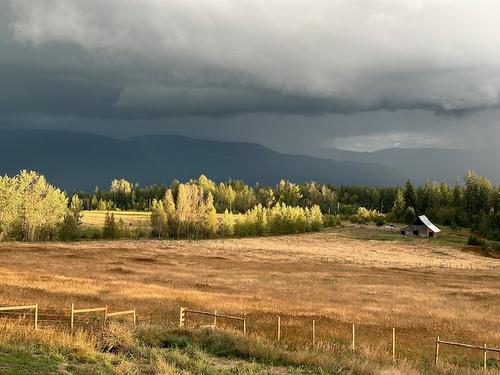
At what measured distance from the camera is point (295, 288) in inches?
2184

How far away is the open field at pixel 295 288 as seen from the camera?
3291 cm

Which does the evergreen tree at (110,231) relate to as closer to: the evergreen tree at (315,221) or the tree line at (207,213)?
the tree line at (207,213)

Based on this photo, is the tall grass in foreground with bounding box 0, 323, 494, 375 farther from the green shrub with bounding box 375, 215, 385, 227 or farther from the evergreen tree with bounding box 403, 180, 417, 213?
the evergreen tree with bounding box 403, 180, 417, 213

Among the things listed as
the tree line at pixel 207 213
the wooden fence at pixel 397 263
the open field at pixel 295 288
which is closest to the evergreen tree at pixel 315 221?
the tree line at pixel 207 213

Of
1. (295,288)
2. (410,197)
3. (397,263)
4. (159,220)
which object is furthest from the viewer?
(410,197)

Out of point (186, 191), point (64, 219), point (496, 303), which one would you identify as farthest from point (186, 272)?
point (186, 191)

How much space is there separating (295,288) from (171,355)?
37603 millimetres

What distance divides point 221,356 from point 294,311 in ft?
60.7

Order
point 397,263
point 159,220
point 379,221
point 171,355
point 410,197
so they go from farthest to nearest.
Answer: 1. point 410,197
2. point 379,221
3. point 159,220
4. point 397,263
5. point 171,355

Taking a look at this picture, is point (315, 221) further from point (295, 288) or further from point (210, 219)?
point (295, 288)

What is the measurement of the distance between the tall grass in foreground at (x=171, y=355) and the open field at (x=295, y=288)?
4.08m

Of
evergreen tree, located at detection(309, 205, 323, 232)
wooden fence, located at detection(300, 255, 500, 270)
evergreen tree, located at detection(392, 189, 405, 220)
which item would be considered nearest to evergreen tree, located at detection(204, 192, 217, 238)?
evergreen tree, located at detection(309, 205, 323, 232)

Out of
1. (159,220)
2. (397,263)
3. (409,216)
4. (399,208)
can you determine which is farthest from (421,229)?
(159,220)

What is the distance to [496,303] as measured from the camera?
50.7 m
